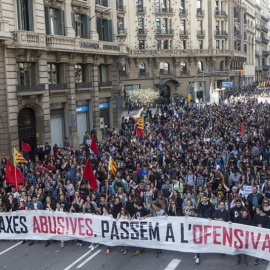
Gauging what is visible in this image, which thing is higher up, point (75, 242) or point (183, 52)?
point (183, 52)

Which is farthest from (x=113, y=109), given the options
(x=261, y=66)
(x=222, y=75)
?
(x=261, y=66)

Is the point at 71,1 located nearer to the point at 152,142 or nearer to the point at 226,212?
the point at 152,142

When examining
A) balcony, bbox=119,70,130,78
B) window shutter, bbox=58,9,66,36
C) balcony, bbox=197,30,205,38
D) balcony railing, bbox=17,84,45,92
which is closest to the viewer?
balcony railing, bbox=17,84,45,92

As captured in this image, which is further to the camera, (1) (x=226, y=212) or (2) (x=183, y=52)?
(2) (x=183, y=52)

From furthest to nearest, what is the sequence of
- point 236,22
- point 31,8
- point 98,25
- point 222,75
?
point 236,22 < point 222,75 < point 98,25 < point 31,8

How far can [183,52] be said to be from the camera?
6128cm

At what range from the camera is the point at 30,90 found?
25.2m

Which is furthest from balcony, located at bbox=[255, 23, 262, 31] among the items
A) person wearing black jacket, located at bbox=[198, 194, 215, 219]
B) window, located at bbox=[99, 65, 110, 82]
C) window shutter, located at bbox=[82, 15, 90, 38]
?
person wearing black jacket, located at bbox=[198, 194, 215, 219]

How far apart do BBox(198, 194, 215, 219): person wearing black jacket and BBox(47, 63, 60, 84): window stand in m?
18.7

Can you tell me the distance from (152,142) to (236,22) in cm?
5598

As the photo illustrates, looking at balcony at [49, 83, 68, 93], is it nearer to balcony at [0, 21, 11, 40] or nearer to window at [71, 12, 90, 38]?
window at [71, 12, 90, 38]

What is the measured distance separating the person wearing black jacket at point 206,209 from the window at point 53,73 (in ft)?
61.4

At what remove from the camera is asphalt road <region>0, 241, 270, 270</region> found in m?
10.8

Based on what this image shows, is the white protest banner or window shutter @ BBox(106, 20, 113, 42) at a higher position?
window shutter @ BBox(106, 20, 113, 42)
